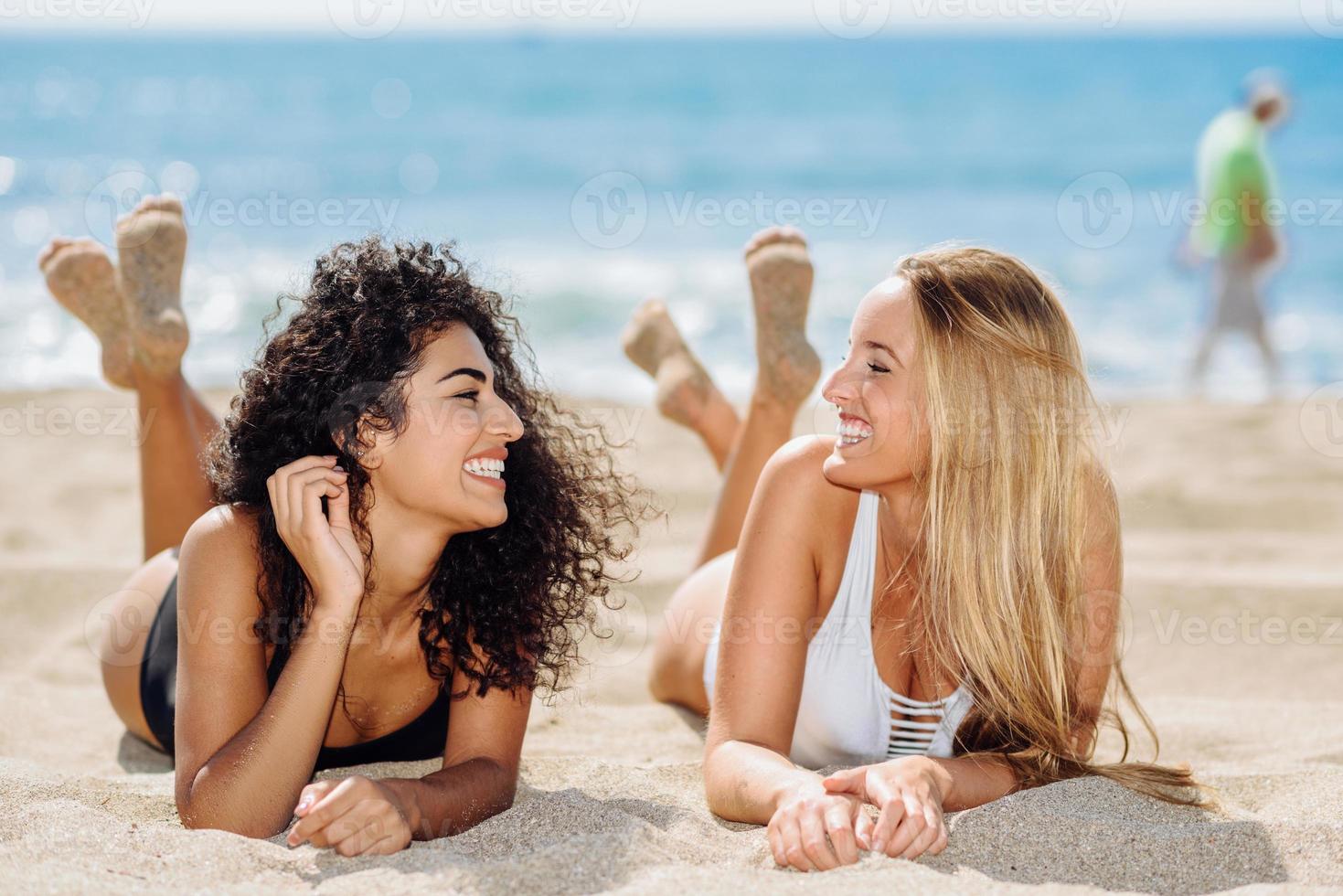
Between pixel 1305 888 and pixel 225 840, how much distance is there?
1982mm

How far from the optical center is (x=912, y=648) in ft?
9.74

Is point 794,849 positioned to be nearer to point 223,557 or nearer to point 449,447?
point 449,447

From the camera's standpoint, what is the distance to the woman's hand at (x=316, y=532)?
8.48 feet

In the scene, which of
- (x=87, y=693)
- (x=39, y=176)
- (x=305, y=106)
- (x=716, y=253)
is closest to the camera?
(x=87, y=693)

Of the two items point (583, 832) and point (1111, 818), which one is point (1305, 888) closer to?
point (1111, 818)

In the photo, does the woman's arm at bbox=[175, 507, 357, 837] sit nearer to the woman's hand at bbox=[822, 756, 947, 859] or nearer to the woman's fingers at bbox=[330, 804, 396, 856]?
the woman's fingers at bbox=[330, 804, 396, 856]

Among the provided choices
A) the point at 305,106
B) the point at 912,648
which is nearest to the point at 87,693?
the point at 912,648

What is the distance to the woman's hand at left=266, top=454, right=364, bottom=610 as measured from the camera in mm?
2586

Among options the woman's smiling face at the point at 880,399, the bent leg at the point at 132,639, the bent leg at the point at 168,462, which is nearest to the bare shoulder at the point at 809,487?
the woman's smiling face at the point at 880,399

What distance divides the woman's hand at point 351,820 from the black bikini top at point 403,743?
2.02 ft

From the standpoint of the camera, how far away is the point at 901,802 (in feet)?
7.89

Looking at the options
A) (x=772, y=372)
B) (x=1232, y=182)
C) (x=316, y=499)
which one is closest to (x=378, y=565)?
(x=316, y=499)

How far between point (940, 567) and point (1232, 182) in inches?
271

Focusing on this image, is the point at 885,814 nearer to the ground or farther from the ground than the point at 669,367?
nearer to the ground
